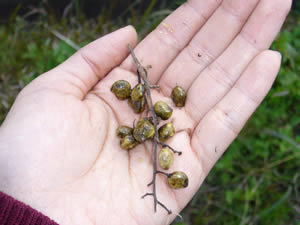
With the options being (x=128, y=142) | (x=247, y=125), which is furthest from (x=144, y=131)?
(x=247, y=125)

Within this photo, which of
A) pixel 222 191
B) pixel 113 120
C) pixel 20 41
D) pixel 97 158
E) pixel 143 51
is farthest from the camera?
pixel 20 41

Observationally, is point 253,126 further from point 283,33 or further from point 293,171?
point 283,33

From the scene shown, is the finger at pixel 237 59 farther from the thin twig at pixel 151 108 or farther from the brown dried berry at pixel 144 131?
the brown dried berry at pixel 144 131

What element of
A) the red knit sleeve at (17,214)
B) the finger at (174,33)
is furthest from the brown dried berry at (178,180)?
the finger at (174,33)

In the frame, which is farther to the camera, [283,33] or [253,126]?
[283,33]

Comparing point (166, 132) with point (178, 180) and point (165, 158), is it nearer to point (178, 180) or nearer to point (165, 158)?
point (165, 158)

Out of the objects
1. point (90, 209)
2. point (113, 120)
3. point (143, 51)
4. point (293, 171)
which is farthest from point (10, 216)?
point (293, 171)

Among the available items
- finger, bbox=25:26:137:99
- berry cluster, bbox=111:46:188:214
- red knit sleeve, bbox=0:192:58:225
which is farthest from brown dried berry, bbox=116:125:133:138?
red knit sleeve, bbox=0:192:58:225
